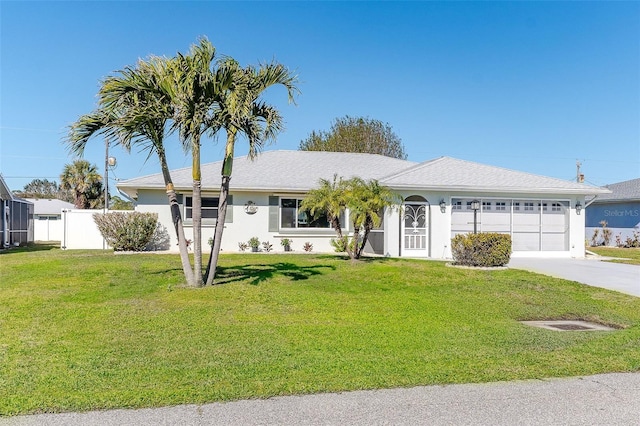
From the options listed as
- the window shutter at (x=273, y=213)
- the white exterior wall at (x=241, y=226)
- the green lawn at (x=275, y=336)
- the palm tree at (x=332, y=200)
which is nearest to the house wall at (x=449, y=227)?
the palm tree at (x=332, y=200)

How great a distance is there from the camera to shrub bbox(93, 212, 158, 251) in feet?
56.9

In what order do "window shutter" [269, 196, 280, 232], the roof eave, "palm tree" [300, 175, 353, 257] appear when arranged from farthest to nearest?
"window shutter" [269, 196, 280, 232] → the roof eave → "palm tree" [300, 175, 353, 257]

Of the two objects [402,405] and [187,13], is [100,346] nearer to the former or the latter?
[402,405]

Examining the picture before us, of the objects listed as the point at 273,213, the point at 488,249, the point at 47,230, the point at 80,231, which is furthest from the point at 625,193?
the point at 47,230

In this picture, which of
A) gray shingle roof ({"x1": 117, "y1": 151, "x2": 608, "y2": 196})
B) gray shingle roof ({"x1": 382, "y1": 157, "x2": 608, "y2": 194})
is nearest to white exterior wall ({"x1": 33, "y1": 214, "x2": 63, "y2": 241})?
gray shingle roof ({"x1": 117, "y1": 151, "x2": 608, "y2": 196})

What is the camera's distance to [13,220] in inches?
922

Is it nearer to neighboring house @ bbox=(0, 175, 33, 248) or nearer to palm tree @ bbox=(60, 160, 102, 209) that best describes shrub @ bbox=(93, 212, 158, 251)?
neighboring house @ bbox=(0, 175, 33, 248)

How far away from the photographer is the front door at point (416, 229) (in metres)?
17.4

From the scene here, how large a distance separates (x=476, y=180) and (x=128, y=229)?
13656 mm

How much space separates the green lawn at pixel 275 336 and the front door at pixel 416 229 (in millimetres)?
5837

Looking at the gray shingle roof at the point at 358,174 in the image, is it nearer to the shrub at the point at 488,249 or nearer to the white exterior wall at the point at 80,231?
the white exterior wall at the point at 80,231

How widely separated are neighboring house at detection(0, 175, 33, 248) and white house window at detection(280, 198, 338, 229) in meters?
13.2

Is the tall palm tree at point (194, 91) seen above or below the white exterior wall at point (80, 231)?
above

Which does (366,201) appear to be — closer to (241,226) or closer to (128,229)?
(241,226)
